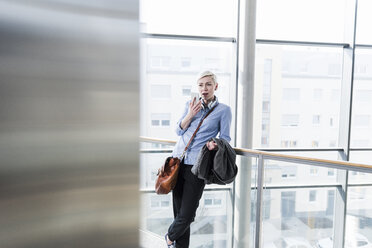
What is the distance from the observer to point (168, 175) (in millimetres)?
1788

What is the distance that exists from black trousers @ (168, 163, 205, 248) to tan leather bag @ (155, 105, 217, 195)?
62 mm

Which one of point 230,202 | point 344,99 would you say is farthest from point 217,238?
point 344,99

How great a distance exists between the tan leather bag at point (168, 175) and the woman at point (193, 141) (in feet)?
0.15

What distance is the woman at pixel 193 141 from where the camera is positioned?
5.79ft

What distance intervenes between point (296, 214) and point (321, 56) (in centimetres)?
271

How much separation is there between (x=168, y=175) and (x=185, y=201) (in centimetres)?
22

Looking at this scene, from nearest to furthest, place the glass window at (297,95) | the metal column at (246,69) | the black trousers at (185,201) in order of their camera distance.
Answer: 1. the black trousers at (185,201)
2. the metal column at (246,69)
3. the glass window at (297,95)

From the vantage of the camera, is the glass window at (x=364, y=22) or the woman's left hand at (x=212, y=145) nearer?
the woman's left hand at (x=212, y=145)

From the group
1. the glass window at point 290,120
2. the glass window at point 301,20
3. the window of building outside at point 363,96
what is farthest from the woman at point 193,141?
the window of building outside at point 363,96

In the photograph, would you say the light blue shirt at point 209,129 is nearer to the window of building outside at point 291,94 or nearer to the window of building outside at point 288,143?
the window of building outside at point 288,143

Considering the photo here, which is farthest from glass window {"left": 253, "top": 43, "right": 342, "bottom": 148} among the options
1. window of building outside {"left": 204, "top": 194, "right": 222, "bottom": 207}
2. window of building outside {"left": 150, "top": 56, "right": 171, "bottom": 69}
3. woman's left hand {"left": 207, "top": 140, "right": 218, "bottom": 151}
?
woman's left hand {"left": 207, "top": 140, "right": 218, "bottom": 151}

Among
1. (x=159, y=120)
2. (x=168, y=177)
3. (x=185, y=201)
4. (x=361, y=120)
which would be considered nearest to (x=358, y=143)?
(x=361, y=120)

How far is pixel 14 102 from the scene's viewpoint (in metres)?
0.21

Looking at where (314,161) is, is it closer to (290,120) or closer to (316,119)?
(290,120)
